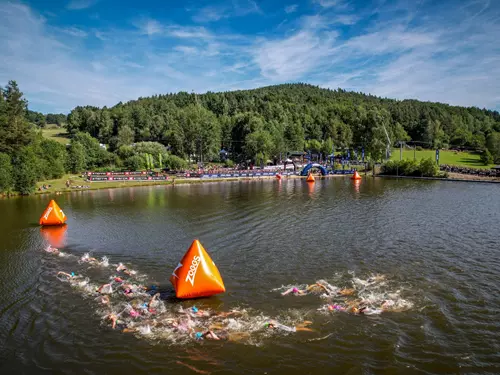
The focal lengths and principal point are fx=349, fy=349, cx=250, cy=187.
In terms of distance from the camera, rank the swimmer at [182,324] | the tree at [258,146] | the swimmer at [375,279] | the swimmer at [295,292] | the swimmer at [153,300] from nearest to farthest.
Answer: the swimmer at [182,324]
the swimmer at [153,300]
the swimmer at [295,292]
the swimmer at [375,279]
the tree at [258,146]

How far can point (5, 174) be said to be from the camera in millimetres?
73438

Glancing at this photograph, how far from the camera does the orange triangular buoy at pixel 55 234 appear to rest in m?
37.7

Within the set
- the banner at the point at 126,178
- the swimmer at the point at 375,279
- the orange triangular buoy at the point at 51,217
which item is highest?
the banner at the point at 126,178

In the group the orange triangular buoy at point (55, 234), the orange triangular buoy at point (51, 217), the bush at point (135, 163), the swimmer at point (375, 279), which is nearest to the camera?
the swimmer at point (375, 279)

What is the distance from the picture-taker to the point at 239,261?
30625mm

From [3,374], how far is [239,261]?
59.0 ft

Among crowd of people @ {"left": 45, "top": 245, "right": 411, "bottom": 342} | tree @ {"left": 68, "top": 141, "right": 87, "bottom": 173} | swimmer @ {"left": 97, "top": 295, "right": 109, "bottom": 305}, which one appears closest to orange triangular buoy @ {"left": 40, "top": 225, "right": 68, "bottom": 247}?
crowd of people @ {"left": 45, "top": 245, "right": 411, "bottom": 342}

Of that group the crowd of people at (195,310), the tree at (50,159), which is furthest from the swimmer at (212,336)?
the tree at (50,159)

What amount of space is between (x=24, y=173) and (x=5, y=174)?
347cm

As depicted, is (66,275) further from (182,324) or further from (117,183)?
(117,183)

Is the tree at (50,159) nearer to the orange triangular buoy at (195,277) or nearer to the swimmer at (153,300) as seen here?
the swimmer at (153,300)

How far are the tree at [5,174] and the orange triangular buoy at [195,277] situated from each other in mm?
68645

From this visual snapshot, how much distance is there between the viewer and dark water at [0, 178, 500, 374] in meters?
16.9

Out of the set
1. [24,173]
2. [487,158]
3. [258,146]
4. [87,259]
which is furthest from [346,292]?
[487,158]
